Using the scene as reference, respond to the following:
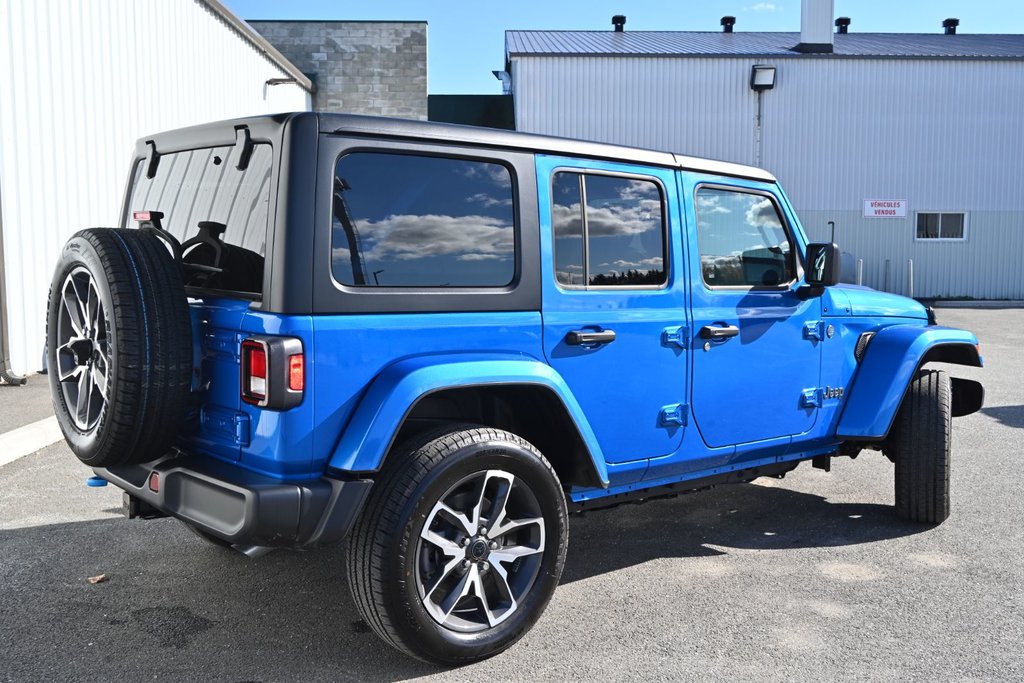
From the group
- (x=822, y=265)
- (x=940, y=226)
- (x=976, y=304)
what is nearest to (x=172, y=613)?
(x=822, y=265)

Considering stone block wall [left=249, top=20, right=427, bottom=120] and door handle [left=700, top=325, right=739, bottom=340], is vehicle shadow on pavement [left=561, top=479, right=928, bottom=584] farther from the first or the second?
stone block wall [left=249, top=20, right=427, bottom=120]

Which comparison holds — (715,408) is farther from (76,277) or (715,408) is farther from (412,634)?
(76,277)

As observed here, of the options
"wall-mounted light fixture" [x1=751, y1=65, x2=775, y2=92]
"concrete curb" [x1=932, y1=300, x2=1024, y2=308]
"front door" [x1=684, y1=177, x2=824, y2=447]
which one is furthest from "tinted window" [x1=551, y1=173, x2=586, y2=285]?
"wall-mounted light fixture" [x1=751, y1=65, x2=775, y2=92]

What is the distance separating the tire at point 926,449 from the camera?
502cm

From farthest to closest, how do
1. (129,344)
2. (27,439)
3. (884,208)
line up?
(884,208), (27,439), (129,344)

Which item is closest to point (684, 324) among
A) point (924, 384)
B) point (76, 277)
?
point (924, 384)

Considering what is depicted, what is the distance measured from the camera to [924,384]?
507cm

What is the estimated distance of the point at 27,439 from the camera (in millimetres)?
6750

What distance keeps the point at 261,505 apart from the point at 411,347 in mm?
750

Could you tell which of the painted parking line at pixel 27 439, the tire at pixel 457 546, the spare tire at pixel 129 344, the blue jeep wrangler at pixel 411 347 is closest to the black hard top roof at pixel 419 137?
the blue jeep wrangler at pixel 411 347

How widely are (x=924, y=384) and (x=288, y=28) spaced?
2429 centimetres

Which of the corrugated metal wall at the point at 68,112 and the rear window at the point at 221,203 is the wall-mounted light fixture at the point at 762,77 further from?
the rear window at the point at 221,203

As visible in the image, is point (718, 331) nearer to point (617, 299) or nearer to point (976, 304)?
point (617, 299)

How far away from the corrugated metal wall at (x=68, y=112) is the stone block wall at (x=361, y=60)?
489 inches
